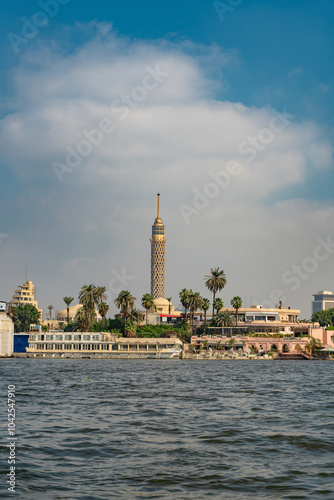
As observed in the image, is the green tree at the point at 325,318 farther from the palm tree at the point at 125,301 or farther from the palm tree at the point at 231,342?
the palm tree at the point at 125,301

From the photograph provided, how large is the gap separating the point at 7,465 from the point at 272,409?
1828 cm

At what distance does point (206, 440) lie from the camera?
71.9 ft

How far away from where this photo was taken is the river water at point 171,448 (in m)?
15.0

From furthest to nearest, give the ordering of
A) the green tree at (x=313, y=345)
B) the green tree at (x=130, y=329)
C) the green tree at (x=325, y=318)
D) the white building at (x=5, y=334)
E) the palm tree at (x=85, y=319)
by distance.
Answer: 1. the green tree at (x=325, y=318)
2. the palm tree at (x=85, y=319)
3. the green tree at (x=130, y=329)
4. the green tree at (x=313, y=345)
5. the white building at (x=5, y=334)

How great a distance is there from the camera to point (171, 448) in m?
20.2

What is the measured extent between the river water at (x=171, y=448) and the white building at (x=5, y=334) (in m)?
99.7

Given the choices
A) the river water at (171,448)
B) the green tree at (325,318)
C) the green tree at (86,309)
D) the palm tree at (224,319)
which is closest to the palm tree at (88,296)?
the green tree at (86,309)

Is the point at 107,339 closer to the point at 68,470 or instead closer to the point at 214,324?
the point at 214,324

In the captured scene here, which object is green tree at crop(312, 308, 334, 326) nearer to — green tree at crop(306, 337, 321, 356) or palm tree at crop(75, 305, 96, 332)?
green tree at crop(306, 337, 321, 356)

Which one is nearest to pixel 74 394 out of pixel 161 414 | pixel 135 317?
pixel 161 414

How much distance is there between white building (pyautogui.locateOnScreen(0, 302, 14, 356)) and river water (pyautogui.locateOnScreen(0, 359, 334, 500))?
99.7 meters

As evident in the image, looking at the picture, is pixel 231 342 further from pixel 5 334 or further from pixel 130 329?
pixel 5 334

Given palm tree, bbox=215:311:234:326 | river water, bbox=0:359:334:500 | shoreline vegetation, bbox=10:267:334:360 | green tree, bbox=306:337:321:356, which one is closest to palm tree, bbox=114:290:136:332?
shoreline vegetation, bbox=10:267:334:360

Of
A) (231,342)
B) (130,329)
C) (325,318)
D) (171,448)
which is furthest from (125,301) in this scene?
(171,448)
